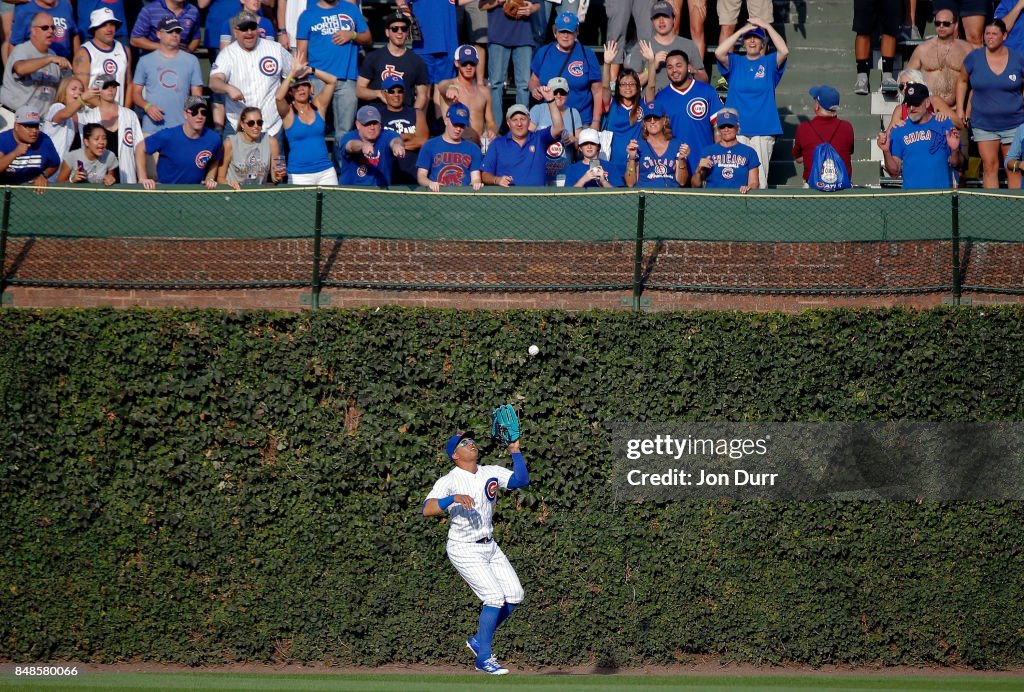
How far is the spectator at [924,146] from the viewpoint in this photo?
15.2 m

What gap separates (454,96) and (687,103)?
2785 millimetres

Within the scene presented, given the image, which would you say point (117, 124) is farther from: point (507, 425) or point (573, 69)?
point (507, 425)

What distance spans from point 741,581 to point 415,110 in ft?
21.9

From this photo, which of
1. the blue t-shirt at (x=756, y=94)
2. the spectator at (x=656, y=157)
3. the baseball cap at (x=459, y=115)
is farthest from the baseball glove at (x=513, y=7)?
the blue t-shirt at (x=756, y=94)

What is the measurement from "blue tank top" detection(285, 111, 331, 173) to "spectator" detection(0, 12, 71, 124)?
115 inches

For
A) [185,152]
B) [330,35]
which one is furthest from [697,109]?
[185,152]

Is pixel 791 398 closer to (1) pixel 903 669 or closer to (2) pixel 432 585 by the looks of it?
(1) pixel 903 669

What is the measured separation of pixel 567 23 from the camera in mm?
16266

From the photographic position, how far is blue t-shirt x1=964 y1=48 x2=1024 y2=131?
16.1m

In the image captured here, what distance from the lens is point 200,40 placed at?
672 inches

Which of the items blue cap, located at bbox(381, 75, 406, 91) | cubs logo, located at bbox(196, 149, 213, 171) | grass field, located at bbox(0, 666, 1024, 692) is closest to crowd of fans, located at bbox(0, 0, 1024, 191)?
cubs logo, located at bbox(196, 149, 213, 171)

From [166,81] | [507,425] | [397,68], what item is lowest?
[507,425]

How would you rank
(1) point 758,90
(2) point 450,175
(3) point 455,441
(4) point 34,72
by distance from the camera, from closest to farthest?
(3) point 455,441 → (2) point 450,175 → (4) point 34,72 → (1) point 758,90

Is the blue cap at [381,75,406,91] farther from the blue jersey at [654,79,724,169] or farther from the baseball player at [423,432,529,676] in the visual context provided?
the baseball player at [423,432,529,676]
